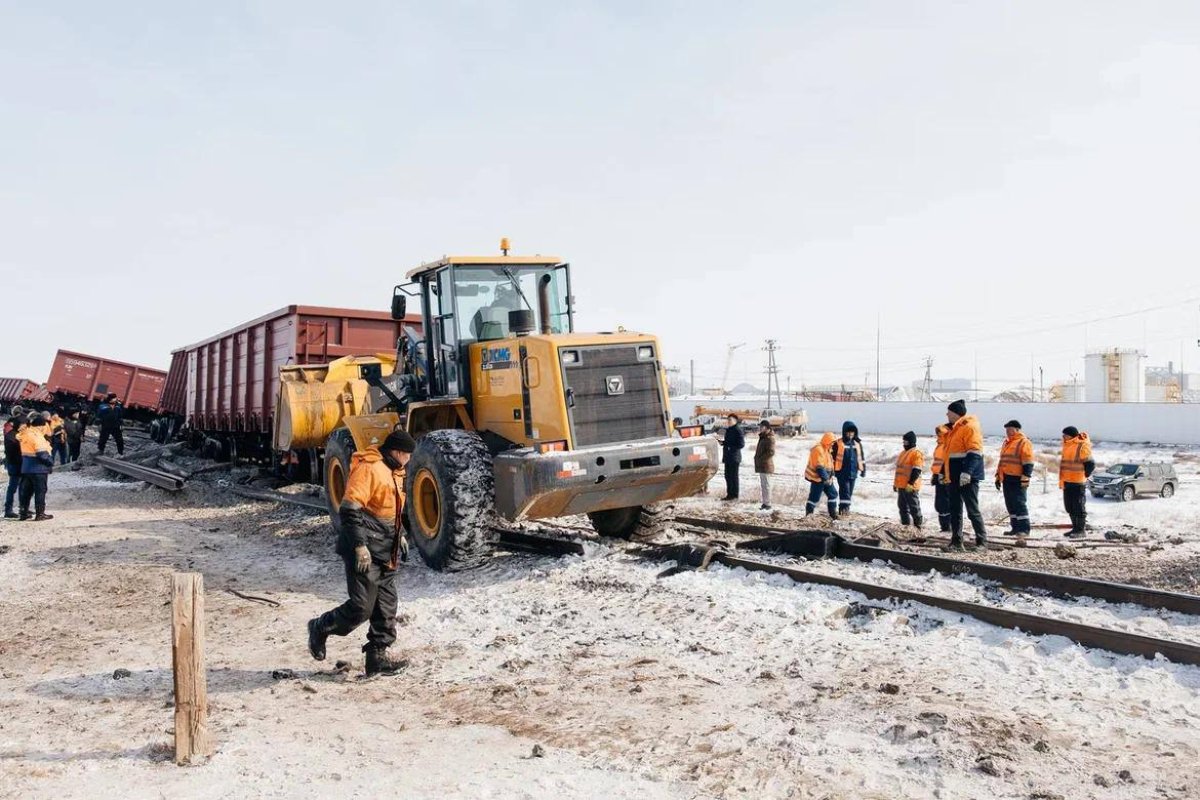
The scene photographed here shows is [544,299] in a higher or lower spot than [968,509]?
higher

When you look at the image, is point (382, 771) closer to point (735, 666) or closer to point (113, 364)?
point (735, 666)

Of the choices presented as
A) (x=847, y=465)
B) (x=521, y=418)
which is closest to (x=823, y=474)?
(x=847, y=465)

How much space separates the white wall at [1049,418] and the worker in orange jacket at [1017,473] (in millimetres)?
31398

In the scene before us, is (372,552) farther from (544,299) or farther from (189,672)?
(544,299)

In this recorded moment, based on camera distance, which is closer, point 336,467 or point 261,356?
point 336,467

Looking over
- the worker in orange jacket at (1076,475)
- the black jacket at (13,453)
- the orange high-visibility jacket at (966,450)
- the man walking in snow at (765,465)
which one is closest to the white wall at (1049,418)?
the man walking in snow at (765,465)

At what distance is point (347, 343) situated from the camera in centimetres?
1620

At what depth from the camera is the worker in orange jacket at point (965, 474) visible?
391 inches

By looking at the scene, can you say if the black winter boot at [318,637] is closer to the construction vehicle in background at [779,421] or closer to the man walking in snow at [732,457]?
the man walking in snow at [732,457]

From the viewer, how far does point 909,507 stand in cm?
1256

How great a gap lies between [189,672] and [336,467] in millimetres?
6935

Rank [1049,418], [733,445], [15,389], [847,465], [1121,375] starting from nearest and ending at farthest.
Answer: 1. [847,465]
2. [733,445]
3. [15,389]
4. [1049,418]
5. [1121,375]

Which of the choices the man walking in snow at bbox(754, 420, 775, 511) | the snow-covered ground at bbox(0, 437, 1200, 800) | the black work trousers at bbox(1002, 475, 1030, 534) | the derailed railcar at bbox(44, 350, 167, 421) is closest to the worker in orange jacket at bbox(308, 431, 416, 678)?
the snow-covered ground at bbox(0, 437, 1200, 800)

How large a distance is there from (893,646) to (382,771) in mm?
3453
